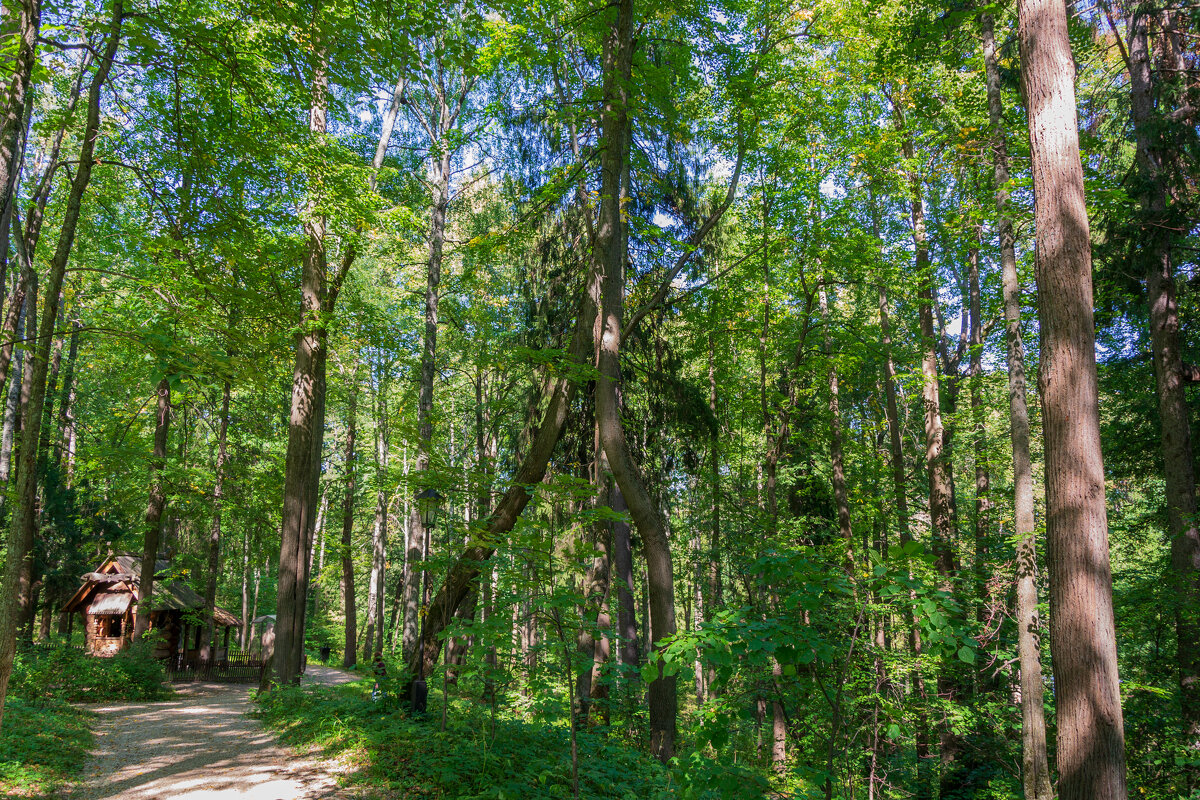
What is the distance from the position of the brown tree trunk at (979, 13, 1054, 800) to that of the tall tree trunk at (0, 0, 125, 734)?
33.4ft

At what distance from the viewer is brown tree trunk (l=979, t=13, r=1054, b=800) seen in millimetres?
7219

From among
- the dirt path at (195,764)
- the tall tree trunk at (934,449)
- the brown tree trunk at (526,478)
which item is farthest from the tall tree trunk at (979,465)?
the dirt path at (195,764)

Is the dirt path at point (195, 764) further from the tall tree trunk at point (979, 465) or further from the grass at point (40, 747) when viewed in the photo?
the tall tree trunk at point (979, 465)

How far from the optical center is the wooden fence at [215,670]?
1720 cm

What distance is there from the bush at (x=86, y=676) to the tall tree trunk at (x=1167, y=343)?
18077 millimetres

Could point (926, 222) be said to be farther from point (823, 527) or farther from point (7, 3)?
point (7, 3)

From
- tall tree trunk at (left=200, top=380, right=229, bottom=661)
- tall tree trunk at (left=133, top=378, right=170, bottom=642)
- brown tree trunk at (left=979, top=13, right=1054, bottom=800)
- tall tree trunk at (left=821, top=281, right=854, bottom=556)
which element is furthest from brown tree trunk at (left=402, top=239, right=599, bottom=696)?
tall tree trunk at (left=133, top=378, right=170, bottom=642)

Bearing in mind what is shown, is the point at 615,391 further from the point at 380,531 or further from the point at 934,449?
the point at 380,531

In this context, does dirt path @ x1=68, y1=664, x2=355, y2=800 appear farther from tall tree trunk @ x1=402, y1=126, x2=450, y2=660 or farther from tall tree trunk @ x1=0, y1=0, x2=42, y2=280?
tall tree trunk @ x1=0, y1=0, x2=42, y2=280

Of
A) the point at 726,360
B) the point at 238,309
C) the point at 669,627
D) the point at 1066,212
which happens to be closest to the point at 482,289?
the point at 726,360

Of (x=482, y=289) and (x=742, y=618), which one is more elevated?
(x=482, y=289)

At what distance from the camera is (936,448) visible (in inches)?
472

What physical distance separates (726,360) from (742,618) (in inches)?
569

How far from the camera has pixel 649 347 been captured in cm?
1045
